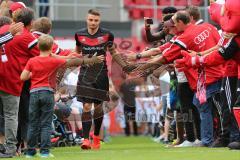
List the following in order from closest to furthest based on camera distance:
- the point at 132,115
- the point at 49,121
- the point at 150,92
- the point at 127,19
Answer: the point at 49,121 → the point at 150,92 → the point at 132,115 → the point at 127,19

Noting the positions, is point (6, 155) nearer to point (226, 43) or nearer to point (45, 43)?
point (45, 43)

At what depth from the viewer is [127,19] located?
106 ft

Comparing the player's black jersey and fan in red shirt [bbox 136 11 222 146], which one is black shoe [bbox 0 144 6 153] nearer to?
the player's black jersey

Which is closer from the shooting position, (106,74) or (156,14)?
(106,74)

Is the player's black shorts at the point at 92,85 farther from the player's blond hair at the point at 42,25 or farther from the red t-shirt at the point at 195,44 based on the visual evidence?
the red t-shirt at the point at 195,44

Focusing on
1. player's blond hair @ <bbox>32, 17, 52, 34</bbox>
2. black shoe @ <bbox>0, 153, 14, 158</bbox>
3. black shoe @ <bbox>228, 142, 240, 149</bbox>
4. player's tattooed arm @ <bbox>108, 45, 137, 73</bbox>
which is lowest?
black shoe @ <bbox>0, 153, 14, 158</bbox>

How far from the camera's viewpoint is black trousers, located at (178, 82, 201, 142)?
1396cm

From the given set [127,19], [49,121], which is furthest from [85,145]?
[127,19]

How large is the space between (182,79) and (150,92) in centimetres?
278

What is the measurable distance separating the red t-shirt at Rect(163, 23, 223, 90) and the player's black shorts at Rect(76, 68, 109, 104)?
1.34 meters

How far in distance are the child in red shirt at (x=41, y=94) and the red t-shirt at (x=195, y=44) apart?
6.70ft

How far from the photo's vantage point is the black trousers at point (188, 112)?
550 inches

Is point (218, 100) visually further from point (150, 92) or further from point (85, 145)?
point (150, 92)

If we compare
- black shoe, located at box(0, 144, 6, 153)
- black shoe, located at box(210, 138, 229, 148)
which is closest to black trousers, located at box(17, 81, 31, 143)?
black shoe, located at box(0, 144, 6, 153)
